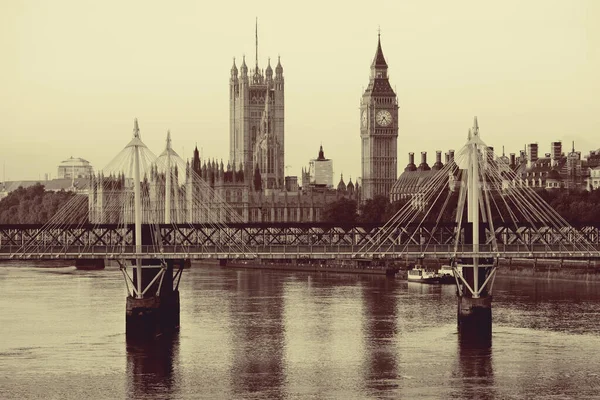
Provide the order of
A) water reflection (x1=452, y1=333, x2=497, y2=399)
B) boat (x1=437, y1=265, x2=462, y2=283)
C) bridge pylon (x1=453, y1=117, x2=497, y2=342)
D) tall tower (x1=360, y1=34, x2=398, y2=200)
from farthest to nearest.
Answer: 1. tall tower (x1=360, y1=34, x2=398, y2=200)
2. boat (x1=437, y1=265, x2=462, y2=283)
3. bridge pylon (x1=453, y1=117, x2=497, y2=342)
4. water reflection (x1=452, y1=333, x2=497, y2=399)

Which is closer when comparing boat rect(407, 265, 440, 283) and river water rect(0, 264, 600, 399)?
river water rect(0, 264, 600, 399)

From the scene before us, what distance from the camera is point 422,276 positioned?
101 meters

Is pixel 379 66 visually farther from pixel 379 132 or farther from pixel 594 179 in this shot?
pixel 594 179

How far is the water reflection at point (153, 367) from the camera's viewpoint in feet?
171

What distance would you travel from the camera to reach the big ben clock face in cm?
18600

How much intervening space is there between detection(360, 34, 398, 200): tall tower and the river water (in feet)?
314

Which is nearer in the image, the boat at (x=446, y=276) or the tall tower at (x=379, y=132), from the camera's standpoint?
the boat at (x=446, y=276)

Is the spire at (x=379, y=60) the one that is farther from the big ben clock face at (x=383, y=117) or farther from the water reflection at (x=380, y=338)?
the water reflection at (x=380, y=338)

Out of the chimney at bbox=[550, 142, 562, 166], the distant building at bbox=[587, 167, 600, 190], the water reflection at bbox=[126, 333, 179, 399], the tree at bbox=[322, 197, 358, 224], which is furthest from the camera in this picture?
the chimney at bbox=[550, 142, 562, 166]

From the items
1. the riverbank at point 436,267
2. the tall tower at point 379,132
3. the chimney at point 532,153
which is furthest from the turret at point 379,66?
the riverbank at point 436,267

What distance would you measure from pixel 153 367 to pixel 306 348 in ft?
23.6

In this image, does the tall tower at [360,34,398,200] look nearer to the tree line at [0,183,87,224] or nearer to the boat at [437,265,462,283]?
the tree line at [0,183,87,224]

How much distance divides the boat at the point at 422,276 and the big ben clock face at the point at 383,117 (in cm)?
8276

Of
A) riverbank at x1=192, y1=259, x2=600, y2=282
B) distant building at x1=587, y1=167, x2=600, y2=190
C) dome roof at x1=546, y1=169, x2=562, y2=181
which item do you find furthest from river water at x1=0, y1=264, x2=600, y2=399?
dome roof at x1=546, y1=169, x2=562, y2=181
